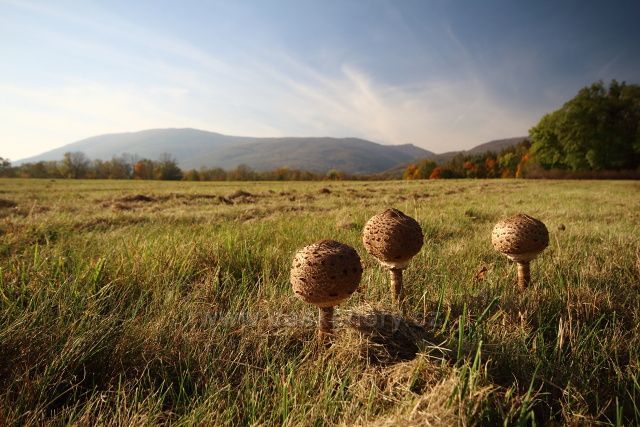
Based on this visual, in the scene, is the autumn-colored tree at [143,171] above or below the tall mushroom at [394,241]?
below

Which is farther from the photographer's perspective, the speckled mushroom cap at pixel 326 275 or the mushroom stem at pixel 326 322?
the mushroom stem at pixel 326 322

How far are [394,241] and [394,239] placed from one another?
0.05ft

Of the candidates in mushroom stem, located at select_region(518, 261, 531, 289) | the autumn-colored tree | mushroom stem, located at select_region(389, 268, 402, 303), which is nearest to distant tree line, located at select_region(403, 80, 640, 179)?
mushroom stem, located at select_region(518, 261, 531, 289)

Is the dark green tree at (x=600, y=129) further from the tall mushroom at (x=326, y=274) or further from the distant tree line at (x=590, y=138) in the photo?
the tall mushroom at (x=326, y=274)

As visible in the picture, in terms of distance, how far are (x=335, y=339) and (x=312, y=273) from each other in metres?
0.42

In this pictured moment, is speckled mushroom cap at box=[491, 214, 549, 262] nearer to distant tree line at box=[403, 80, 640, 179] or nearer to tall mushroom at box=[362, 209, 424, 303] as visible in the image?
tall mushroom at box=[362, 209, 424, 303]

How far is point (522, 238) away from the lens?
9.13 feet

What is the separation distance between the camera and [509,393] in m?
1.35

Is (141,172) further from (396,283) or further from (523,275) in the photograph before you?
(523,275)

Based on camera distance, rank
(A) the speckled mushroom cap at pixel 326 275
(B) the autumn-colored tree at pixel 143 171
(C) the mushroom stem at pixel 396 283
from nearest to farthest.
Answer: (A) the speckled mushroom cap at pixel 326 275
(C) the mushroom stem at pixel 396 283
(B) the autumn-colored tree at pixel 143 171

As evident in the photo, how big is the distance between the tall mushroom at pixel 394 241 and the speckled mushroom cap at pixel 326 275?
520mm

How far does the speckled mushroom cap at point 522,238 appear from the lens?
278 centimetres

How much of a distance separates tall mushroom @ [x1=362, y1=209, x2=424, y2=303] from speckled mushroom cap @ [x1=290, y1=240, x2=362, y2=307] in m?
0.52

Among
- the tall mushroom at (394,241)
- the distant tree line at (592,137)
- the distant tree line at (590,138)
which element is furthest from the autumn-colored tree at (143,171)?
the tall mushroom at (394,241)
